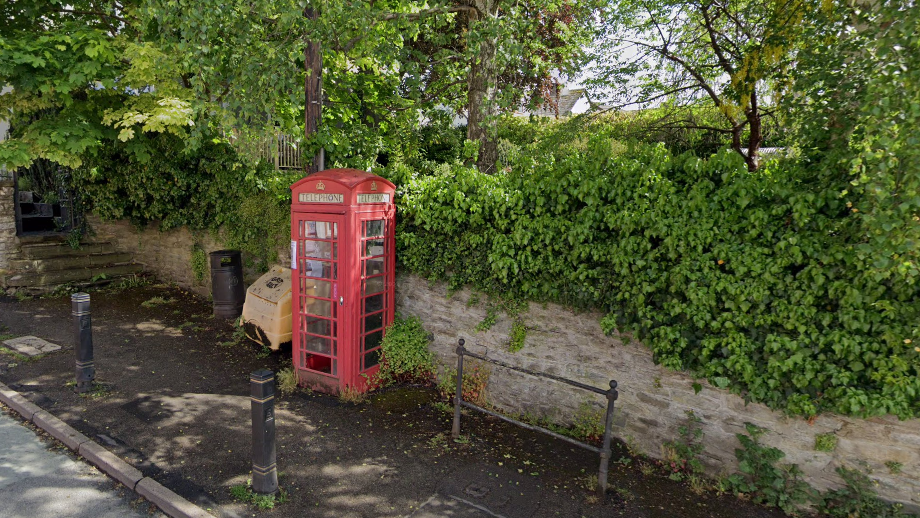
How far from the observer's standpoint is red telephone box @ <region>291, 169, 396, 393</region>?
614 cm

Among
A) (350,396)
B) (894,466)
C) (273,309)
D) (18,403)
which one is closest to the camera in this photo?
(894,466)

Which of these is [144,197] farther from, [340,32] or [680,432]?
[680,432]

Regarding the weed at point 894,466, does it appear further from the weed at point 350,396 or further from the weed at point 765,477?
the weed at point 350,396

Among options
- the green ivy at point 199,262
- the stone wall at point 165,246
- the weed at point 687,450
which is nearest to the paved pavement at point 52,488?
the weed at point 687,450

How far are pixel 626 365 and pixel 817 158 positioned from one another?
8.21 feet

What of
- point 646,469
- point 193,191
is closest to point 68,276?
point 193,191

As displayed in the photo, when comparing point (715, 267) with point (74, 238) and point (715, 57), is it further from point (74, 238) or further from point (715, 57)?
point (74, 238)

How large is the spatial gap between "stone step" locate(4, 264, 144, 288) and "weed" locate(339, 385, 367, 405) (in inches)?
325

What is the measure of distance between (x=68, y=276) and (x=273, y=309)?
670 centimetres

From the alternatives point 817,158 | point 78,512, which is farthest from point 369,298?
point 817,158

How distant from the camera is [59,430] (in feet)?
17.8

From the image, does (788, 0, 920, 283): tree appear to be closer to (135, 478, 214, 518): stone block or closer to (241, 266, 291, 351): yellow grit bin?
(135, 478, 214, 518): stone block

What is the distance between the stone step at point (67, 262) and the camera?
1084 centimetres

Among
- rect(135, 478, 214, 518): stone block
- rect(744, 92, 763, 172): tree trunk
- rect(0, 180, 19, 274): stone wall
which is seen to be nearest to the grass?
rect(135, 478, 214, 518): stone block
